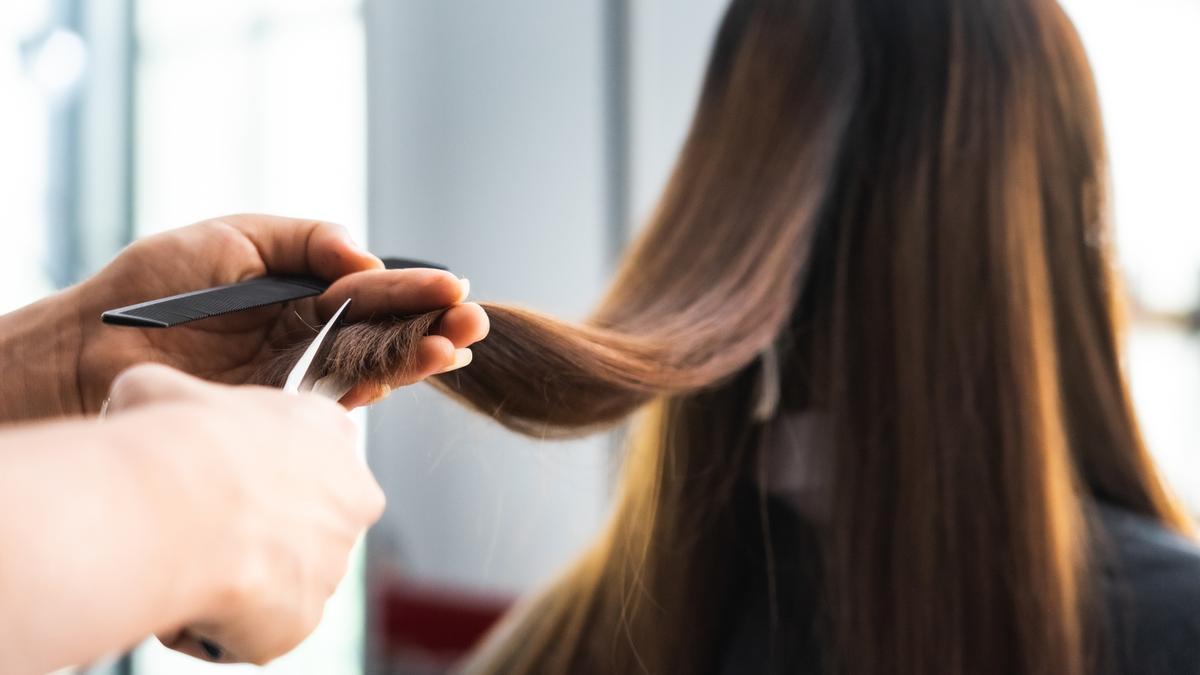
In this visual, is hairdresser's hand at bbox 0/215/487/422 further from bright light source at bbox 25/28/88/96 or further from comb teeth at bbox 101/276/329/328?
bright light source at bbox 25/28/88/96

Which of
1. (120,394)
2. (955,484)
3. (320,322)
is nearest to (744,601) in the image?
(955,484)

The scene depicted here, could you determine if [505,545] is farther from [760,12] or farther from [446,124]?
[760,12]

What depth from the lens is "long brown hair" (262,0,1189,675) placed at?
678mm

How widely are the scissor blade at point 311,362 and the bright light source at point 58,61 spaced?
1877 mm

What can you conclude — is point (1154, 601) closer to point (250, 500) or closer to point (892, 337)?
point (892, 337)

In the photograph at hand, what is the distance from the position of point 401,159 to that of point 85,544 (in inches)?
68.1

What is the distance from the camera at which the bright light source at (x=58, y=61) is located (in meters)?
2.01

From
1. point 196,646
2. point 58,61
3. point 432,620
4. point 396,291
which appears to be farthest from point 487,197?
point 196,646

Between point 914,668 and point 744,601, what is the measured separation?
0.59ft

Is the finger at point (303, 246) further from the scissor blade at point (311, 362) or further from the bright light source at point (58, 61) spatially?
the bright light source at point (58, 61)

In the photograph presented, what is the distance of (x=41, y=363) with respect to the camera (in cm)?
65

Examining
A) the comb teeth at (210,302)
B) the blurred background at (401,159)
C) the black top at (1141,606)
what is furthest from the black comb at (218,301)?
the blurred background at (401,159)

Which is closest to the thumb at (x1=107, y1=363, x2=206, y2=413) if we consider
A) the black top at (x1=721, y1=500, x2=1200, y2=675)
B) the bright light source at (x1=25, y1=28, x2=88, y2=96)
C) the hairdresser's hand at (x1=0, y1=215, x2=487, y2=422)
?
the hairdresser's hand at (x1=0, y1=215, x2=487, y2=422)

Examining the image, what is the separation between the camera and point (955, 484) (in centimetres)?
69
